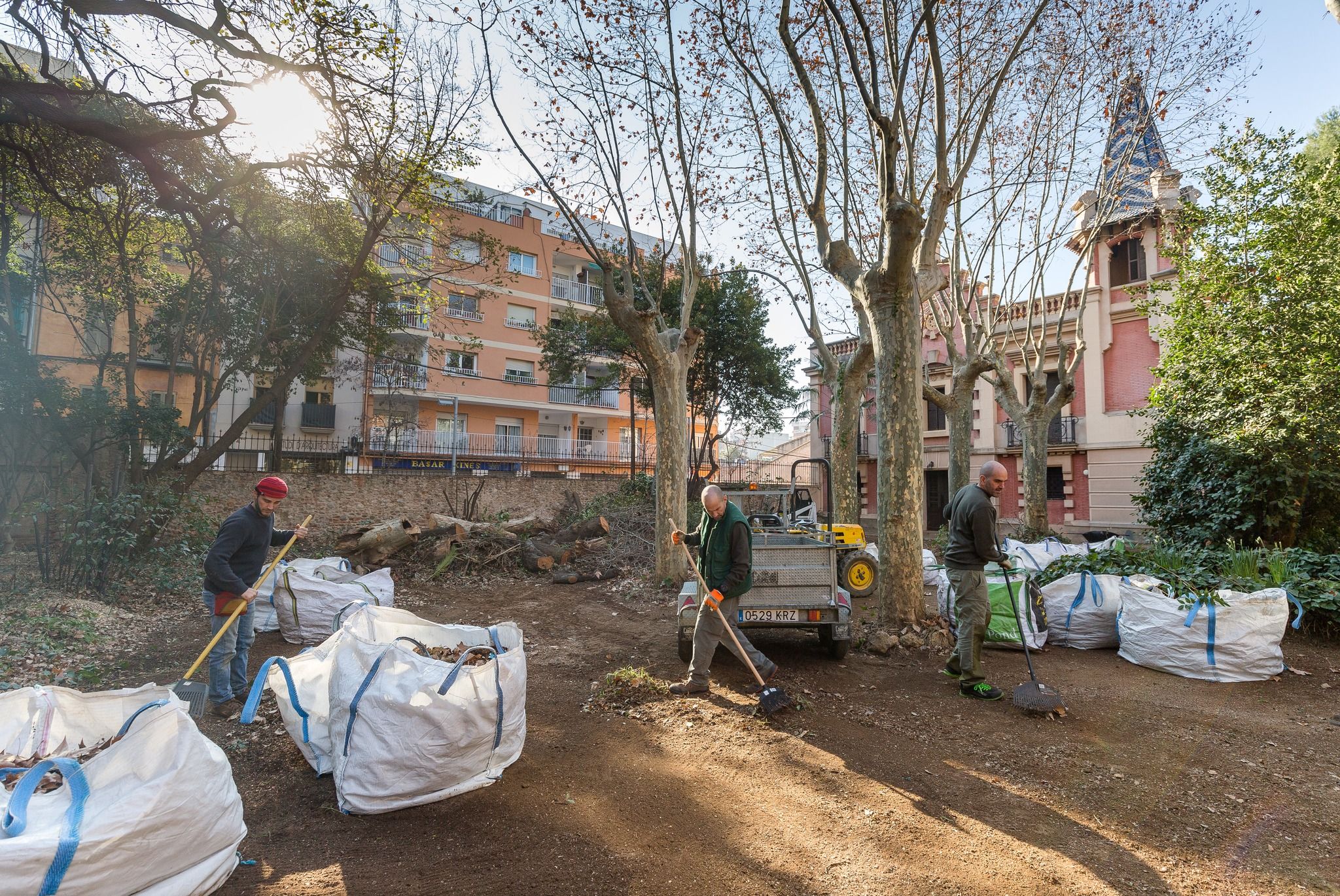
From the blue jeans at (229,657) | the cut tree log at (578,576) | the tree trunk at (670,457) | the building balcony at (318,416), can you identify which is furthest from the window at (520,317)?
the blue jeans at (229,657)

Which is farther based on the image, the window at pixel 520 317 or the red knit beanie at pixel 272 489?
the window at pixel 520 317

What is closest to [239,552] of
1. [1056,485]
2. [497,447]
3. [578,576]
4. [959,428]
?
[578,576]

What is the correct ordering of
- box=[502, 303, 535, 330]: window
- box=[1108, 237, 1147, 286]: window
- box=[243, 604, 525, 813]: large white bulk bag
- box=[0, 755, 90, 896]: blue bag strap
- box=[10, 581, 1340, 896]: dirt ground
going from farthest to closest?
box=[502, 303, 535, 330]: window → box=[1108, 237, 1147, 286]: window → box=[243, 604, 525, 813]: large white bulk bag → box=[10, 581, 1340, 896]: dirt ground → box=[0, 755, 90, 896]: blue bag strap

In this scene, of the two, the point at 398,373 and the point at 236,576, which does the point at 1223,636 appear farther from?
the point at 398,373

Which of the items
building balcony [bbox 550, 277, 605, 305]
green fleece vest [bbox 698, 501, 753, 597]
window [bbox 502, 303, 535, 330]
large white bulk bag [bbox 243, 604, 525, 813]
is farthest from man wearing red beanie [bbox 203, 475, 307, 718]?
building balcony [bbox 550, 277, 605, 305]

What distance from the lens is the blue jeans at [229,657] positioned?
5.03 m

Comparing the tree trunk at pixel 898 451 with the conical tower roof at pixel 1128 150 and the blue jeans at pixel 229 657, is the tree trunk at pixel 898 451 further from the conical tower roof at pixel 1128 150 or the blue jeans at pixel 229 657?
the conical tower roof at pixel 1128 150

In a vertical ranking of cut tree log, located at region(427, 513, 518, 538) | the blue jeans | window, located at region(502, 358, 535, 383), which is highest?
window, located at region(502, 358, 535, 383)

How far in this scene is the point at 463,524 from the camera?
13008mm

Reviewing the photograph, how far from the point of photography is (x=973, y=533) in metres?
5.65

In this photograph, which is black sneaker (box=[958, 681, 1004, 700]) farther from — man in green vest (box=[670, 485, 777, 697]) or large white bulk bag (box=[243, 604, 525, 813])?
large white bulk bag (box=[243, 604, 525, 813])

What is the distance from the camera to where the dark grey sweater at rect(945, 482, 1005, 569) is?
18.2 ft

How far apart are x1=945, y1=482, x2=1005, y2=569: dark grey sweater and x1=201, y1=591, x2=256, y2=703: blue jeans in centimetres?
580

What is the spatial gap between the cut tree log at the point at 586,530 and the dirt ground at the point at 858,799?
27.2 feet
